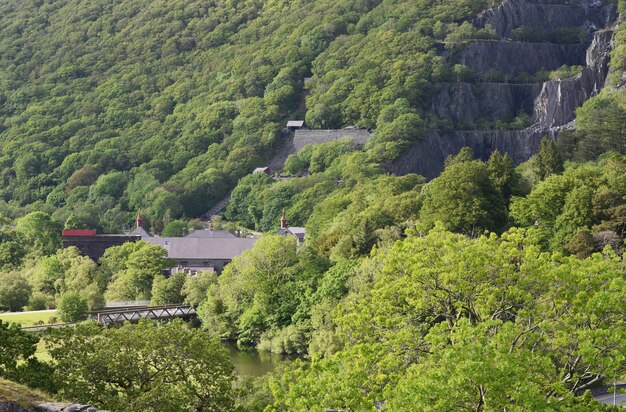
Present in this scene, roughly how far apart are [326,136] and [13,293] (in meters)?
55.3

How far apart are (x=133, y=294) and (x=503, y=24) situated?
231 feet

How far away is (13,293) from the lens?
85125mm

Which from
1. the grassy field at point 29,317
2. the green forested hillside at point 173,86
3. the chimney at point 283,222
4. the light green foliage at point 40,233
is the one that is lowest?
the green forested hillside at point 173,86

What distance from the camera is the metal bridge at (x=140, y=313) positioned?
3041 inches

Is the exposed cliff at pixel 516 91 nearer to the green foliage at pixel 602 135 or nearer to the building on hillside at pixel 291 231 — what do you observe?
the building on hillside at pixel 291 231

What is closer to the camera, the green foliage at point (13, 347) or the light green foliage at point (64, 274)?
the green foliage at point (13, 347)

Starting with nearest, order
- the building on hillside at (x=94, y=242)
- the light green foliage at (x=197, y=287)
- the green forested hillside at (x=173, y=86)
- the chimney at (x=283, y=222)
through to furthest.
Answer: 1. the light green foliage at (x=197, y=287)
2. the building on hillside at (x=94, y=242)
3. the chimney at (x=283, y=222)
4. the green forested hillside at (x=173, y=86)

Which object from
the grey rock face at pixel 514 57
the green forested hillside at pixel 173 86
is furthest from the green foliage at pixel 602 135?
the grey rock face at pixel 514 57

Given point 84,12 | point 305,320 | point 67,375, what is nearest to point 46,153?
point 84,12

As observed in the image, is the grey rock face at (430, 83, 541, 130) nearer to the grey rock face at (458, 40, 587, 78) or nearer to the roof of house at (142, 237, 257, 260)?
the grey rock face at (458, 40, 587, 78)

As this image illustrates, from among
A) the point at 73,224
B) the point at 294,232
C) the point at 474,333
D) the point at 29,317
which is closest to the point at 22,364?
the point at 474,333

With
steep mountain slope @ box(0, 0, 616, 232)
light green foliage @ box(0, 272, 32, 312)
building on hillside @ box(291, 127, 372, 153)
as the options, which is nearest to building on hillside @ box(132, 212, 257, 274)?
light green foliage @ box(0, 272, 32, 312)

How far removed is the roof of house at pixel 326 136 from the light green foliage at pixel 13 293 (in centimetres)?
5031

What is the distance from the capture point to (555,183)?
226 ft
